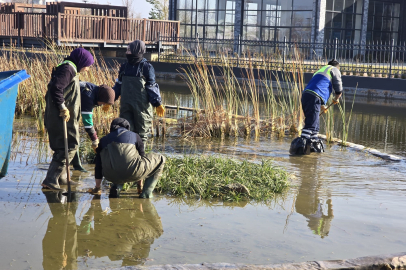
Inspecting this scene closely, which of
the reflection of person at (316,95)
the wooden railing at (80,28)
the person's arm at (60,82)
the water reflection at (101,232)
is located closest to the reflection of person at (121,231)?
the water reflection at (101,232)

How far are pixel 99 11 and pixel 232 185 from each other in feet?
81.3

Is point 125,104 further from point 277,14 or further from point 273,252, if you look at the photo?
point 277,14

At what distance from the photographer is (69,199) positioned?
4.80 metres

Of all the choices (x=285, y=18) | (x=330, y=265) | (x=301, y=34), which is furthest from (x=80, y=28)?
(x=330, y=265)

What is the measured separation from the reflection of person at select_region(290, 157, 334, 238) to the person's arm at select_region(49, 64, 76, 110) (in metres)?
2.44

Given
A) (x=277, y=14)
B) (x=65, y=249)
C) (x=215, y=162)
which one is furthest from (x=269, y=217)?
(x=277, y=14)

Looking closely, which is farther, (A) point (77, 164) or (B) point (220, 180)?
(A) point (77, 164)

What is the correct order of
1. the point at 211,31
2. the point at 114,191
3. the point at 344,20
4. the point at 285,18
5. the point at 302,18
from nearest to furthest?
the point at 114,191 → the point at 302,18 → the point at 344,20 → the point at 285,18 → the point at 211,31

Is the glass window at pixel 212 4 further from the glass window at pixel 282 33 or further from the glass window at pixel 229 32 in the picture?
the glass window at pixel 282 33

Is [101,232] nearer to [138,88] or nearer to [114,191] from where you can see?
[114,191]

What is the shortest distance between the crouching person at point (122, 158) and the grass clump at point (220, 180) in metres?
0.46

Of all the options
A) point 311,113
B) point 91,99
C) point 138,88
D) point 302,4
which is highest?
point 302,4

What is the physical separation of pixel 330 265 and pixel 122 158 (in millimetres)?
2146

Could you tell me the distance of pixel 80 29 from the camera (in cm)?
2097
